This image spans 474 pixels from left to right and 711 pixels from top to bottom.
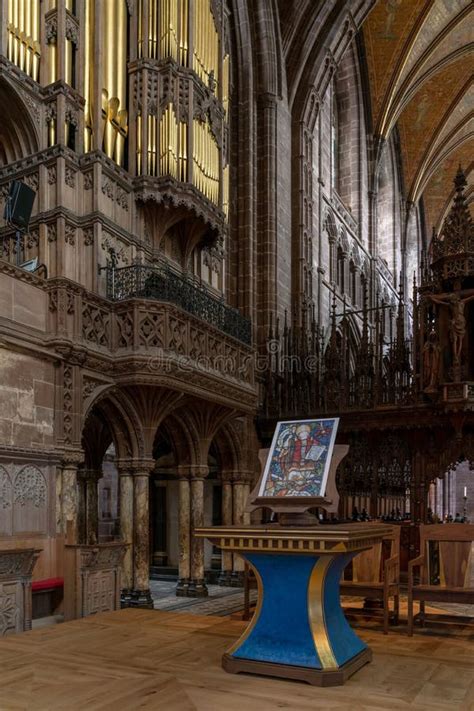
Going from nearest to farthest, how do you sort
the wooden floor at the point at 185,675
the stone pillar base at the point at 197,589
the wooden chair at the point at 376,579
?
the wooden floor at the point at 185,675 < the wooden chair at the point at 376,579 < the stone pillar base at the point at 197,589

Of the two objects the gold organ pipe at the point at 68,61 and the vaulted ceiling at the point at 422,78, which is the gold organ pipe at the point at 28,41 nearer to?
the gold organ pipe at the point at 68,61

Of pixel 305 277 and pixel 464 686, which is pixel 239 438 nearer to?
pixel 305 277

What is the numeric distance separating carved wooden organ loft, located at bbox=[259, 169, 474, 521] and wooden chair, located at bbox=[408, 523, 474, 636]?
5.93m

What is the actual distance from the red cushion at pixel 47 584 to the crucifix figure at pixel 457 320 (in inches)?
301

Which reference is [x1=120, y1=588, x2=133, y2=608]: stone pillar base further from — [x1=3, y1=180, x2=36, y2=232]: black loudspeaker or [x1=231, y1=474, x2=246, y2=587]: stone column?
[x1=3, y1=180, x2=36, y2=232]: black loudspeaker

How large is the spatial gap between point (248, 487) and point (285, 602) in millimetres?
9537

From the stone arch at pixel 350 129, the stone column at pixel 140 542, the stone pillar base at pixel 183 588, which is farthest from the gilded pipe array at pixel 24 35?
the stone arch at pixel 350 129

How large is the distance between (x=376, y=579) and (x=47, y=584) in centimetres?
371

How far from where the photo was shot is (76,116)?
11.0m

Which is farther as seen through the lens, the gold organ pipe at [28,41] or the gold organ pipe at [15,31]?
the gold organ pipe at [28,41]

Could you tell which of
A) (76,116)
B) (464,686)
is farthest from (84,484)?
(464,686)

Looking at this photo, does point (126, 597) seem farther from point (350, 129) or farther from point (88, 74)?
point (350, 129)

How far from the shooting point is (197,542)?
1285 centimetres

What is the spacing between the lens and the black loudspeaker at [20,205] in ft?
33.1
